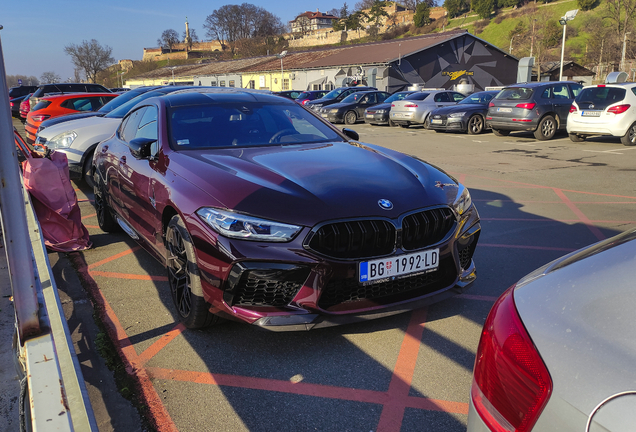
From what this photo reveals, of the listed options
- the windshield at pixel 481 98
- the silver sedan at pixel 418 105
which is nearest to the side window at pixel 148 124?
the windshield at pixel 481 98

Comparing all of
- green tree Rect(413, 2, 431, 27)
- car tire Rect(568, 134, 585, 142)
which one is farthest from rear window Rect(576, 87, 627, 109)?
green tree Rect(413, 2, 431, 27)

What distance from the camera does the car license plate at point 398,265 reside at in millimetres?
2984

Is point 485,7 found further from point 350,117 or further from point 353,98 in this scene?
point 350,117

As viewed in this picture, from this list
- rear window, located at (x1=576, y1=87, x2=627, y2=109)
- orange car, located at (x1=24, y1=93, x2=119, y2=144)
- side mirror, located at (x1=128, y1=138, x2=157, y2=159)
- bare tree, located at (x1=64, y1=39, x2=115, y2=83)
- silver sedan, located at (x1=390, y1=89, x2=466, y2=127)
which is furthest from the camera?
bare tree, located at (x1=64, y1=39, x2=115, y2=83)

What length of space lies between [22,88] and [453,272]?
33.3 meters

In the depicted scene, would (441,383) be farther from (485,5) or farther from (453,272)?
(485,5)

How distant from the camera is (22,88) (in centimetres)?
3002

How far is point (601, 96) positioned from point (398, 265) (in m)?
12.9

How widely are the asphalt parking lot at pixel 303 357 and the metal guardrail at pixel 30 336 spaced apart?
0.41 meters

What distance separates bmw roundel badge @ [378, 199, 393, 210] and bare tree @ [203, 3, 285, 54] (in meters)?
115

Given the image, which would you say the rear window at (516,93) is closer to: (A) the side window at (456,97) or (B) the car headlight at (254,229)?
(A) the side window at (456,97)

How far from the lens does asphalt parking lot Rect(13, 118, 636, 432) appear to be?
8.41ft

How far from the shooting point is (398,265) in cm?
308

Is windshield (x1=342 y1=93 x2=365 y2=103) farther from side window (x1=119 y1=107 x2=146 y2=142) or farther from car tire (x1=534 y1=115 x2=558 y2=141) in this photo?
side window (x1=119 y1=107 x2=146 y2=142)
